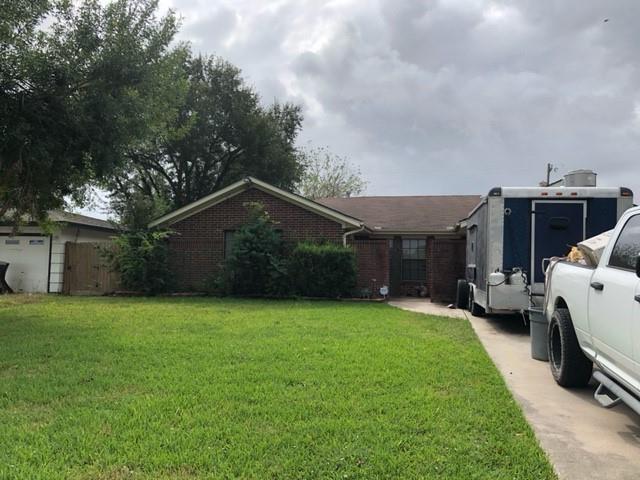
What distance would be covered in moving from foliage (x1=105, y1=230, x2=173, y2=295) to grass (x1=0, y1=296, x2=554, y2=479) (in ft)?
23.3

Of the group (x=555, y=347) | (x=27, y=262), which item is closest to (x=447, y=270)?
(x=555, y=347)

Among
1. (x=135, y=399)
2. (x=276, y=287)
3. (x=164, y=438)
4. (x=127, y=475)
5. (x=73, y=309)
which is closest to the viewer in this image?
(x=127, y=475)

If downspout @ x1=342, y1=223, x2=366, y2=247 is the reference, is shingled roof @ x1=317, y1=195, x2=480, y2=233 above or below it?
above

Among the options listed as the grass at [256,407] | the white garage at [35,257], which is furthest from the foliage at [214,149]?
the grass at [256,407]

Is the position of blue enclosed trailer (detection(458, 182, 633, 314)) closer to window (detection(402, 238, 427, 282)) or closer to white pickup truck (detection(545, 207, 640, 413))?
white pickup truck (detection(545, 207, 640, 413))

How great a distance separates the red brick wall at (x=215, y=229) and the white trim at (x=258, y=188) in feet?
0.45

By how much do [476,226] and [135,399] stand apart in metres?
8.35

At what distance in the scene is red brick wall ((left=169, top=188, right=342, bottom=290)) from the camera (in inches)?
648

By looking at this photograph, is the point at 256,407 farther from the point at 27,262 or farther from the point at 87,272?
the point at 27,262

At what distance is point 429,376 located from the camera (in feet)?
18.8

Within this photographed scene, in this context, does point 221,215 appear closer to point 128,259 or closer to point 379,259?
point 128,259

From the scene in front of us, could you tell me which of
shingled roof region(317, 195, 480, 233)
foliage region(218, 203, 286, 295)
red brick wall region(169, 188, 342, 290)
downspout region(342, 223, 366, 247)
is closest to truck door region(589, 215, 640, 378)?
foliage region(218, 203, 286, 295)

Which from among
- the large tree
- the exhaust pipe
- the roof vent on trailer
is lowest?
the exhaust pipe

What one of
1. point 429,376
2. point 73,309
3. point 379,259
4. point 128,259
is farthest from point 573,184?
point 128,259
